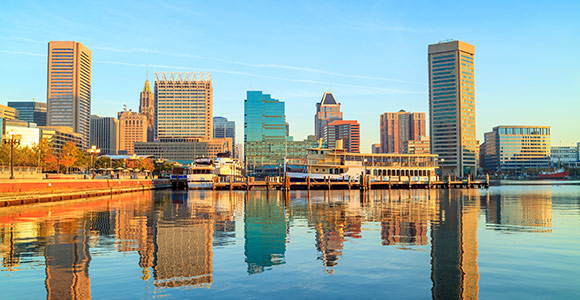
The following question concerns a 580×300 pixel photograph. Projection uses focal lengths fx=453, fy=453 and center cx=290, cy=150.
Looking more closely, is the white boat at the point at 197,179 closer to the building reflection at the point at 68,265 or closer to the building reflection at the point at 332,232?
the building reflection at the point at 332,232

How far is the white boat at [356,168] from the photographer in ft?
379

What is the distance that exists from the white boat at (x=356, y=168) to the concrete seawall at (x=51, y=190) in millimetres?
46151

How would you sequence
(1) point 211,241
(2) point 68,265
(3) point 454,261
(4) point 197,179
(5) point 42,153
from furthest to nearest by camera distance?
1. (4) point 197,179
2. (5) point 42,153
3. (1) point 211,241
4. (3) point 454,261
5. (2) point 68,265

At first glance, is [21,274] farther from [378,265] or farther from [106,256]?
[378,265]

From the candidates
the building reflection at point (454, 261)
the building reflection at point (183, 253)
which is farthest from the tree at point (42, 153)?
the building reflection at point (454, 261)

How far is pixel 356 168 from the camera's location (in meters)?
116

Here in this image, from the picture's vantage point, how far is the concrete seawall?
51.8 metres

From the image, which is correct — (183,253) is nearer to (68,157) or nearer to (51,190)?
(51,190)

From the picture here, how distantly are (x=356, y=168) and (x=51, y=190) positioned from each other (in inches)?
2901

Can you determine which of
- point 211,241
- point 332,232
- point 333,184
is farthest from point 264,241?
point 333,184

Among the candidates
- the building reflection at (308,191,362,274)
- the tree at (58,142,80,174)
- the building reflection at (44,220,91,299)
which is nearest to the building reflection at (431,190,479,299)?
the building reflection at (308,191,362,274)

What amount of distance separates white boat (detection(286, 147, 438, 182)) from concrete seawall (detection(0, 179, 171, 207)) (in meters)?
46.2

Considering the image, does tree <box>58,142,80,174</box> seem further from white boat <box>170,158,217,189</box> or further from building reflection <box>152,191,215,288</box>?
building reflection <box>152,191,215,288</box>

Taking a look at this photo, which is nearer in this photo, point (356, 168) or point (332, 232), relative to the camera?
point (332, 232)
